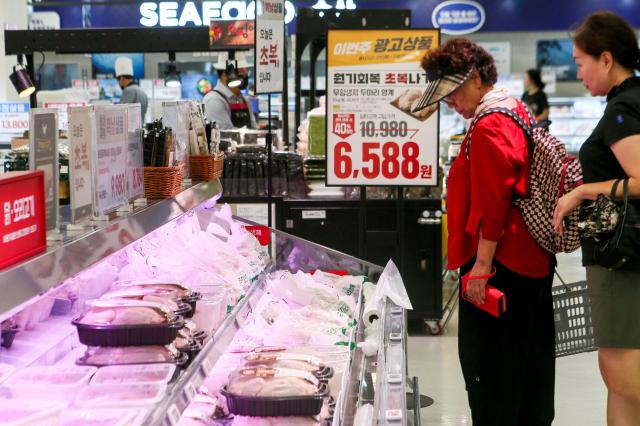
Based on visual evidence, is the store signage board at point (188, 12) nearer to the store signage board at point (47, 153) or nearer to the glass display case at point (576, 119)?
the glass display case at point (576, 119)

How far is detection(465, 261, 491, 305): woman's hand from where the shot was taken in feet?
11.5

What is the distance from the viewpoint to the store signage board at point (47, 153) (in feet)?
6.45

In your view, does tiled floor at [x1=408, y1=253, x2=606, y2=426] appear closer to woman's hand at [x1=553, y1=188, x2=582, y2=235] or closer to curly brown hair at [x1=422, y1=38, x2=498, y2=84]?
woman's hand at [x1=553, y1=188, x2=582, y2=235]

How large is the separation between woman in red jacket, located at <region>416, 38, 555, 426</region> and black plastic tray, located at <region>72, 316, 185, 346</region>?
150 centimetres

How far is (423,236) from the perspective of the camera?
249 inches

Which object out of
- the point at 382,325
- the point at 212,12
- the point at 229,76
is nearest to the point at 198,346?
the point at 382,325

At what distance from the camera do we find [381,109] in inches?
218

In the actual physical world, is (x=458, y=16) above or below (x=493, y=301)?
above

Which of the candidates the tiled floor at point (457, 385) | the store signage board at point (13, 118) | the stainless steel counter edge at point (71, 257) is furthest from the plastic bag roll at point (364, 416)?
the store signage board at point (13, 118)

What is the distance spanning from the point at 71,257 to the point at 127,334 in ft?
1.29

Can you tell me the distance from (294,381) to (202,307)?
527 millimetres

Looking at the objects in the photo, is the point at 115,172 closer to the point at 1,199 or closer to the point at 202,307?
the point at 202,307

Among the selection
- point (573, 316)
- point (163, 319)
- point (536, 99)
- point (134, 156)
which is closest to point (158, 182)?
point (134, 156)

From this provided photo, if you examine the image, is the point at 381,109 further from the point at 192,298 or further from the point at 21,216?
the point at 21,216
